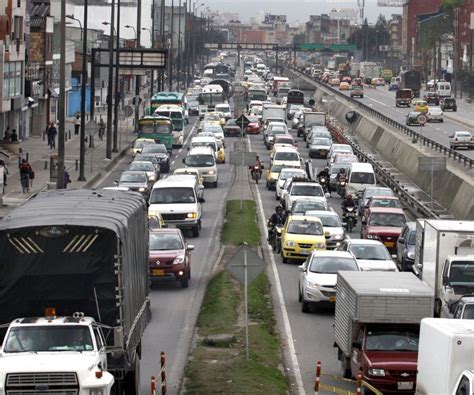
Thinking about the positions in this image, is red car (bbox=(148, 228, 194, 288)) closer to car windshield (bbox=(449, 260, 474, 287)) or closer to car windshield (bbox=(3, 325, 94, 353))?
car windshield (bbox=(449, 260, 474, 287))

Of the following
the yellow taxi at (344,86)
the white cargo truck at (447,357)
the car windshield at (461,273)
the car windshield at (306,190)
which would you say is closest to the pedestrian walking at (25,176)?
the car windshield at (306,190)

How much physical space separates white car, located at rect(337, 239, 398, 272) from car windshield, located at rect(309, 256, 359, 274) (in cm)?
214

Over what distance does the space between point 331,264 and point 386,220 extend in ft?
Answer: 42.7

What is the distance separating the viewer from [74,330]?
2019cm

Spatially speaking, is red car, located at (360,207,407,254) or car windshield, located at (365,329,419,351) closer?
car windshield, located at (365,329,419,351)

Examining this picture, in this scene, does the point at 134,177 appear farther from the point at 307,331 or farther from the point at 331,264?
the point at 307,331

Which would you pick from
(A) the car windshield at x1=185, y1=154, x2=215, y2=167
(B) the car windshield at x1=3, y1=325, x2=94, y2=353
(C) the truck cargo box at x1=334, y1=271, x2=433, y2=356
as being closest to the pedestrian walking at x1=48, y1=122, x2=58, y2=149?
(A) the car windshield at x1=185, y1=154, x2=215, y2=167

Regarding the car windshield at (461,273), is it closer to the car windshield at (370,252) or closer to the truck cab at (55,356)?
the car windshield at (370,252)

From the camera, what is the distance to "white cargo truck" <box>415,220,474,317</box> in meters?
29.5

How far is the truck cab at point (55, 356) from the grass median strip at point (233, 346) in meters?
3.79

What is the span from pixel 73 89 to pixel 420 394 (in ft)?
312

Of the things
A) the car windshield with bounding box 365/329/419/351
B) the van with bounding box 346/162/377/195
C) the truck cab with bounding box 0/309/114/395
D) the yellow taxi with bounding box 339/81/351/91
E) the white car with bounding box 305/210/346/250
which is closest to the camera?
the truck cab with bounding box 0/309/114/395

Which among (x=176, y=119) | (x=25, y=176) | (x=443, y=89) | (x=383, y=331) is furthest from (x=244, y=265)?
(x=443, y=89)

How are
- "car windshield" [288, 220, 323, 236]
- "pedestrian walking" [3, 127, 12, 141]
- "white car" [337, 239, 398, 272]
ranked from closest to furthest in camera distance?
"white car" [337, 239, 398, 272] → "car windshield" [288, 220, 323, 236] → "pedestrian walking" [3, 127, 12, 141]
